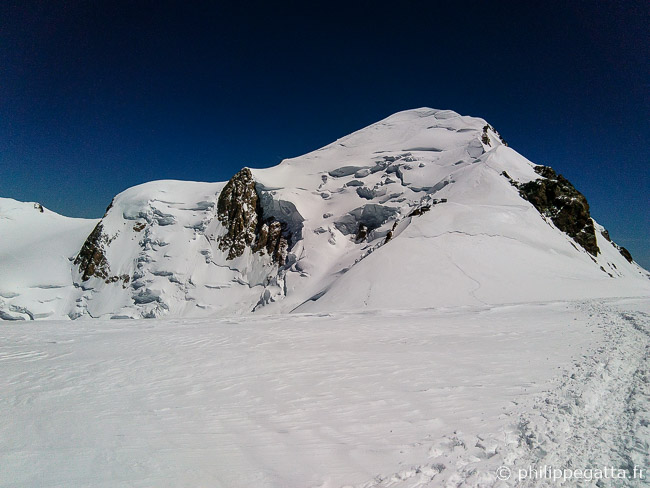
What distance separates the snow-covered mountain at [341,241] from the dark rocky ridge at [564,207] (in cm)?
13

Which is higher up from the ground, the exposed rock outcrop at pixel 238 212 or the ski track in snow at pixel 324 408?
the exposed rock outcrop at pixel 238 212

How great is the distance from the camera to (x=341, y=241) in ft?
113

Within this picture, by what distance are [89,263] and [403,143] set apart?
44.6 m

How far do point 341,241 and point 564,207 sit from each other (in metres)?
22.2

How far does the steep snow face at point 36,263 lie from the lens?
34844mm

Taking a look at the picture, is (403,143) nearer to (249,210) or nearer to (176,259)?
(249,210)

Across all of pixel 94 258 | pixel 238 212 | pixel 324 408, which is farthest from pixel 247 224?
pixel 324 408

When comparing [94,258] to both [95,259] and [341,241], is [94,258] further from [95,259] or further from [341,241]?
[341,241]

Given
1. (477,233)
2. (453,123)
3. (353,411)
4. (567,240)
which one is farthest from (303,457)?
(453,123)

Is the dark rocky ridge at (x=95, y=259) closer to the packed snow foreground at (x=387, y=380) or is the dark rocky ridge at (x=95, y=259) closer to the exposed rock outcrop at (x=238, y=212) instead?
the exposed rock outcrop at (x=238, y=212)

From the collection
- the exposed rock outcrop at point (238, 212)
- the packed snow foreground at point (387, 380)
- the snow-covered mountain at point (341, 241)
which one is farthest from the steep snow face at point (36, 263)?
the packed snow foreground at point (387, 380)

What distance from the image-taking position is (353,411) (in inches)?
200

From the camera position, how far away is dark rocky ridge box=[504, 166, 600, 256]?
29281mm

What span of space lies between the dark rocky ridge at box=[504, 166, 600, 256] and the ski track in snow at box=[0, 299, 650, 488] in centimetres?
2350
